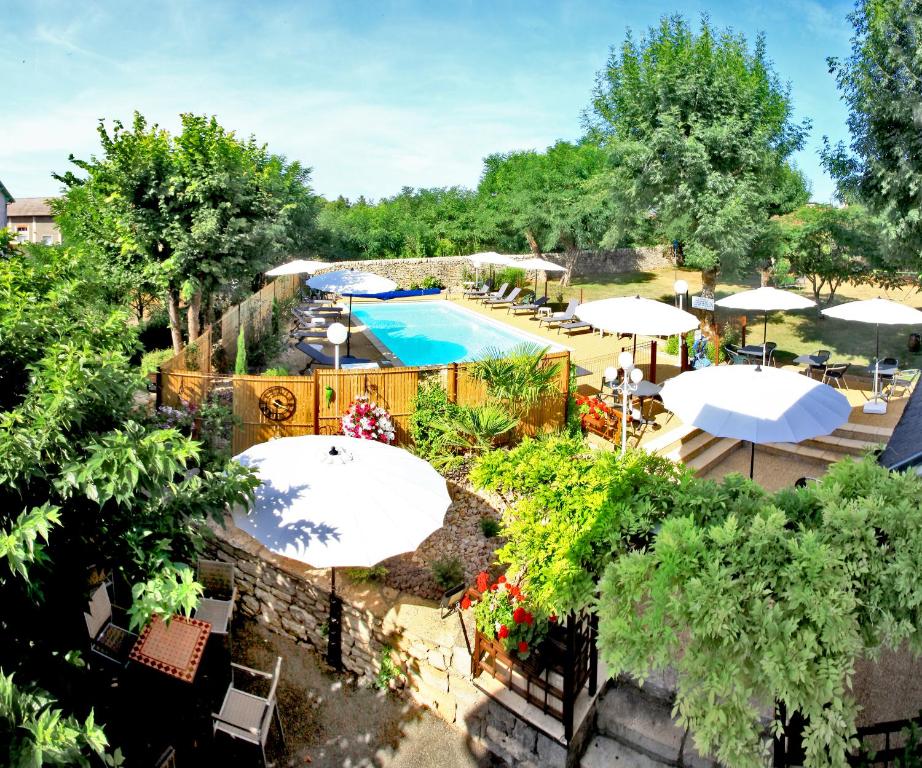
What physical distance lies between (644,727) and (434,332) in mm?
19613

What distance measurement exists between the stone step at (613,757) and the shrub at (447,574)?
2.57 meters

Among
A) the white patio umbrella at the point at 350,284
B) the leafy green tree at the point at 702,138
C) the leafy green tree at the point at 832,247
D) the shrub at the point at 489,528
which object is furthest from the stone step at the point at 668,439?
the leafy green tree at the point at 832,247

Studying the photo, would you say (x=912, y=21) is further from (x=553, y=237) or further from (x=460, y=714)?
(x=553, y=237)

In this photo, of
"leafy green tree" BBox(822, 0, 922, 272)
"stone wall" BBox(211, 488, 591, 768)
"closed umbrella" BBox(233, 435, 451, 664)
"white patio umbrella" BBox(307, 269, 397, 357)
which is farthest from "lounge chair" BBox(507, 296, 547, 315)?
"closed umbrella" BBox(233, 435, 451, 664)

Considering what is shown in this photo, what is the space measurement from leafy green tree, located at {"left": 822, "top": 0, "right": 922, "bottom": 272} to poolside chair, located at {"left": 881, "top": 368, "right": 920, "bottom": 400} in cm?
307

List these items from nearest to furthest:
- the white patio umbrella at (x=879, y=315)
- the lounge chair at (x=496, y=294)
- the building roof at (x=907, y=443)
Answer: the building roof at (x=907, y=443)
the white patio umbrella at (x=879, y=315)
the lounge chair at (x=496, y=294)

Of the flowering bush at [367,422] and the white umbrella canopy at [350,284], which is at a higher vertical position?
the white umbrella canopy at [350,284]

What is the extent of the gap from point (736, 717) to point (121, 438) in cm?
456

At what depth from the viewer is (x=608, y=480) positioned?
5219mm

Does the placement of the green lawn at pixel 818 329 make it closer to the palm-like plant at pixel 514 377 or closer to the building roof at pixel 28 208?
the palm-like plant at pixel 514 377

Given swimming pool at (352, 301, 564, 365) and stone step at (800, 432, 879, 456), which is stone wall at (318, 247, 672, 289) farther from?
stone step at (800, 432, 879, 456)

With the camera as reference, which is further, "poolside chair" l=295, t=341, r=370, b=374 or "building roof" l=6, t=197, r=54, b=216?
"building roof" l=6, t=197, r=54, b=216

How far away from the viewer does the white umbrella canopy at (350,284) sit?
1930 centimetres

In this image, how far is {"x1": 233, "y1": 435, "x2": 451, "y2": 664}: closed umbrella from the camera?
681 cm
